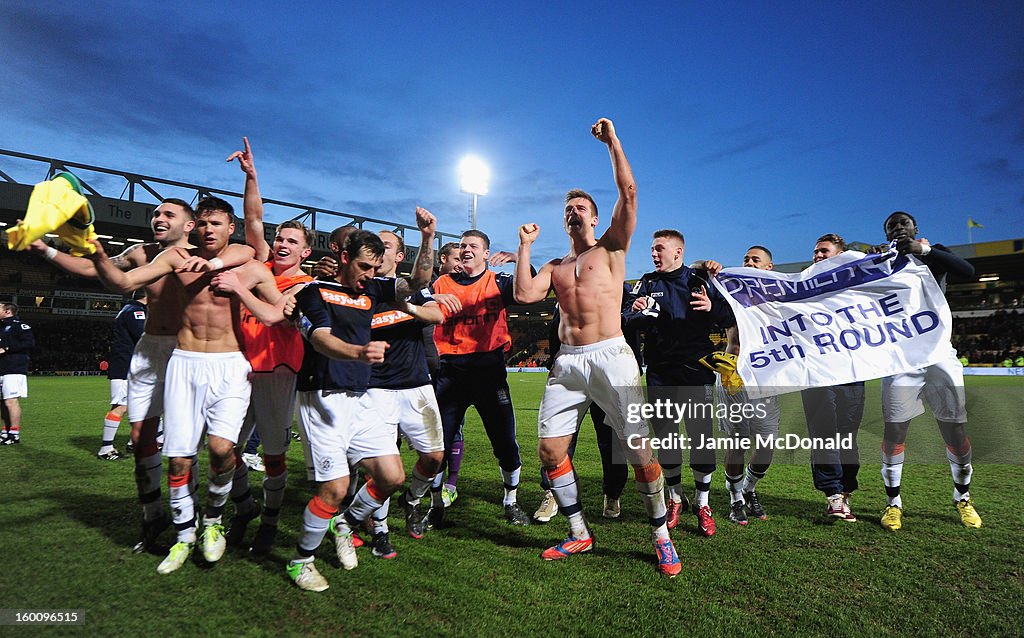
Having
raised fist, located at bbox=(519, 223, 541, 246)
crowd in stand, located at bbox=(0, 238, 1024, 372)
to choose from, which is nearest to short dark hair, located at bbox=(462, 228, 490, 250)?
raised fist, located at bbox=(519, 223, 541, 246)

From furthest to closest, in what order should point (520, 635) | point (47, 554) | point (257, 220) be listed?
point (257, 220)
point (47, 554)
point (520, 635)

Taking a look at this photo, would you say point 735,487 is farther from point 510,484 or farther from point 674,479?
point 510,484

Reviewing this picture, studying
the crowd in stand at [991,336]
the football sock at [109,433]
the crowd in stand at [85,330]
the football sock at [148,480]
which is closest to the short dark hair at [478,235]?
the football sock at [148,480]

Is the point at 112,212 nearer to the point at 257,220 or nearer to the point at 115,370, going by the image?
the point at 115,370

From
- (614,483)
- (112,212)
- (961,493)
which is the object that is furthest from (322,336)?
(112,212)

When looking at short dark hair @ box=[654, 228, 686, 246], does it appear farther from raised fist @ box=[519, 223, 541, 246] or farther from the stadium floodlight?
the stadium floodlight

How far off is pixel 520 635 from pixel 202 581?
2.17 metres

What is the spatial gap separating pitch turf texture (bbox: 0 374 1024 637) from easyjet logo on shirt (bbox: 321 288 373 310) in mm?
1836

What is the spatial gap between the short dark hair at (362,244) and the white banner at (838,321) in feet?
10.4

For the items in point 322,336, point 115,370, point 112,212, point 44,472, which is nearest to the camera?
point 322,336

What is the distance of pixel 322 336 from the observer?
344cm

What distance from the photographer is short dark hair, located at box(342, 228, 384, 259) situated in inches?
149

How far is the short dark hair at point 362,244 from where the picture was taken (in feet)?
12.5

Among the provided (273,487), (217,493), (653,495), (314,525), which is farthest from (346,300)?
(653,495)
